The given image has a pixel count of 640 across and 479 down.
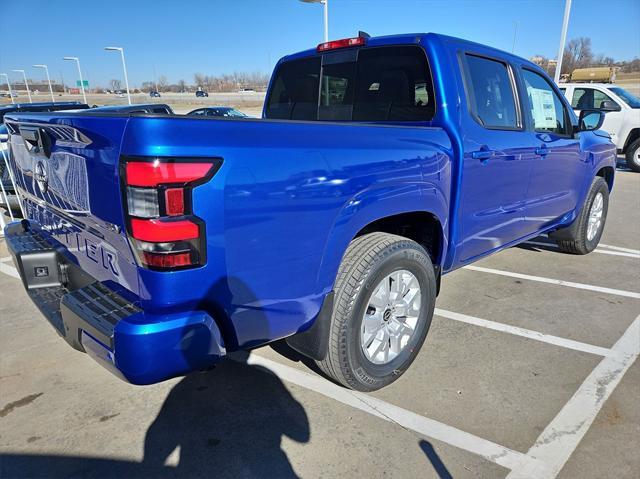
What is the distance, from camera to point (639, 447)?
7.35ft

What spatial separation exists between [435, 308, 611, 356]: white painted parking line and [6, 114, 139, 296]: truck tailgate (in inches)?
106

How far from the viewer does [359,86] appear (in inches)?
133

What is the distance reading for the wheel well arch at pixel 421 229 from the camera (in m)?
2.81

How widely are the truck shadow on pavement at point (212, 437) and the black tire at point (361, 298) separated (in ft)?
1.25

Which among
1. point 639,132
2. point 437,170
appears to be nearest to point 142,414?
point 437,170

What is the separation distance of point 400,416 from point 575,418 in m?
0.95

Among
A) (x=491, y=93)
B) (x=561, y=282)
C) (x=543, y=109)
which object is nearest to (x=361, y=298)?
(x=491, y=93)

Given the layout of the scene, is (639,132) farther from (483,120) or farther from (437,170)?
(437,170)

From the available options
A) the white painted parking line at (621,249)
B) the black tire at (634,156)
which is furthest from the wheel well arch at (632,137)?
the white painted parking line at (621,249)

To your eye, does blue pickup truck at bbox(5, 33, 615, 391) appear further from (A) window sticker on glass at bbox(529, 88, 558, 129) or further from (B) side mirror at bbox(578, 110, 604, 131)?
(B) side mirror at bbox(578, 110, 604, 131)

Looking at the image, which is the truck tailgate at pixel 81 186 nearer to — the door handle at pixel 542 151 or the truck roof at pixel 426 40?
the truck roof at pixel 426 40

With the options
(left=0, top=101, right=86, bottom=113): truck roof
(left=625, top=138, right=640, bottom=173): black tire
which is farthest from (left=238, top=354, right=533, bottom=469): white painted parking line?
(left=625, top=138, right=640, bottom=173): black tire

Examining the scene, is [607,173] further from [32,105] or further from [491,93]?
[32,105]

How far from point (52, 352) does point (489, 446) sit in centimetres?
289
